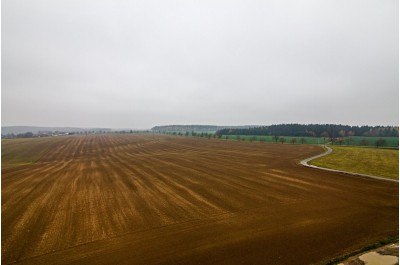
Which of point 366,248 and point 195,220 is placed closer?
point 366,248

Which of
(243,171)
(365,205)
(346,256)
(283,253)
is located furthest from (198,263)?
(243,171)

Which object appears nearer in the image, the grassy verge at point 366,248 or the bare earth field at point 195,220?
the grassy verge at point 366,248

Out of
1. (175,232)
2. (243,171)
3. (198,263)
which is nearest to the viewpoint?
(198,263)

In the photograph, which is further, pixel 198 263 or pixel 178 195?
pixel 178 195

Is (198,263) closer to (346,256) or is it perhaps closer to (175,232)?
(175,232)

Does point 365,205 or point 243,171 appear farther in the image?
point 243,171

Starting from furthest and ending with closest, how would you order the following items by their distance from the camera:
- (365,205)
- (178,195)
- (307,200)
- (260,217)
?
1. (178,195)
2. (307,200)
3. (365,205)
4. (260,217)

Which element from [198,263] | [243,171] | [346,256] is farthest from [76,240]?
[243,171]

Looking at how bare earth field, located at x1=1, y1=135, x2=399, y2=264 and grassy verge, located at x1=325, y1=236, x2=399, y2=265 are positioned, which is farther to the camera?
bare earth field, located at x1=1, y1=135, x2=399, y2=264

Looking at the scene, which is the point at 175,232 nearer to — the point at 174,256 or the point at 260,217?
the point at 174,256
